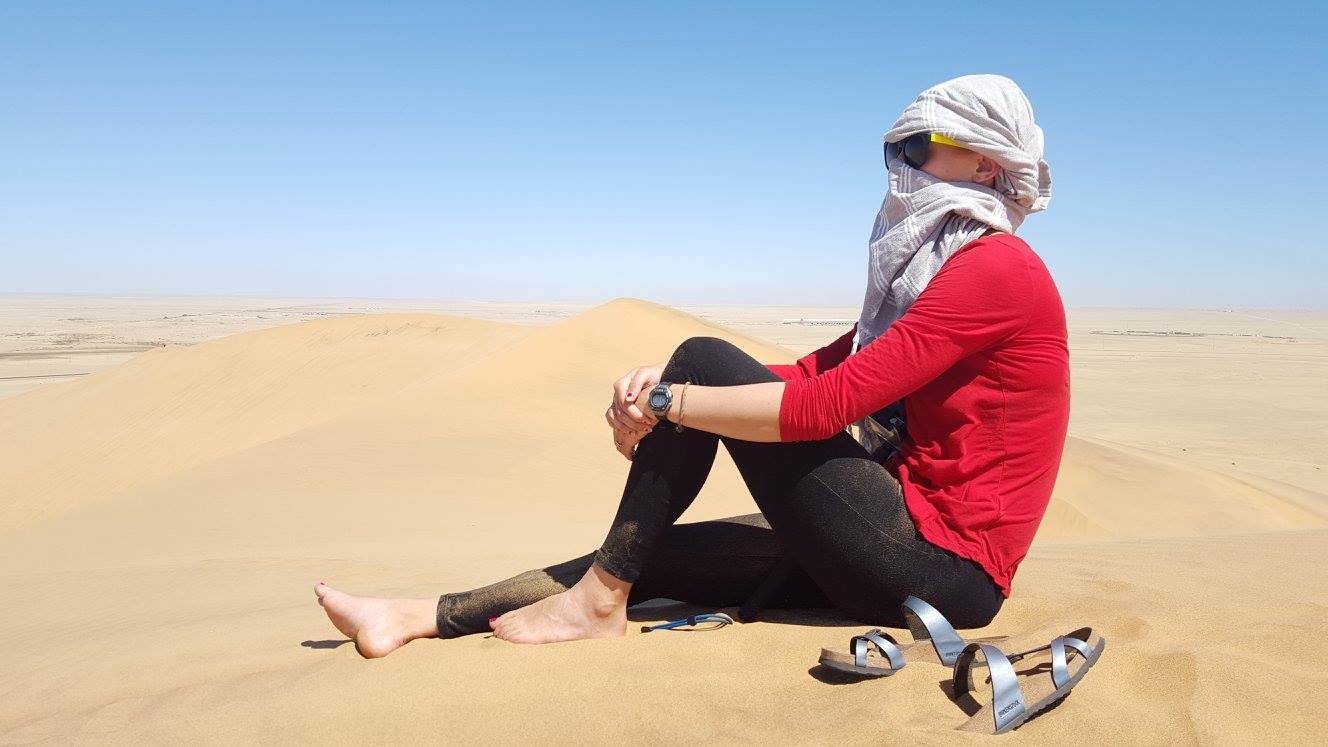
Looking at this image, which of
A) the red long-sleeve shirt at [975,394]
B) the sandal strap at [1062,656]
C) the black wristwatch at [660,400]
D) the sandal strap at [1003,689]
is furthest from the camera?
the black wristwatch at [660,400]

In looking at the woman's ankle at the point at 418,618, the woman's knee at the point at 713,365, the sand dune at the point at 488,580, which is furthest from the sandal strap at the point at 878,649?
the woman's ankle at the point at 418,618

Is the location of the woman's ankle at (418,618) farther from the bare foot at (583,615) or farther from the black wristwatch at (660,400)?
the black wristwatch at (660,400)

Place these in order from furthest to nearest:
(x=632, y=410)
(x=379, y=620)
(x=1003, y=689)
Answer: (x=379, y=620), (x=632, y=410), (x=1003, y=689)

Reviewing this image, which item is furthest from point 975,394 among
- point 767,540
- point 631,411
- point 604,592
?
point 604,592

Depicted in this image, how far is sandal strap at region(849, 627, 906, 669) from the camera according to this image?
213 centimetres

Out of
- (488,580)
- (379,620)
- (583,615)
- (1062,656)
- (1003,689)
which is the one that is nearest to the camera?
(1003,689)

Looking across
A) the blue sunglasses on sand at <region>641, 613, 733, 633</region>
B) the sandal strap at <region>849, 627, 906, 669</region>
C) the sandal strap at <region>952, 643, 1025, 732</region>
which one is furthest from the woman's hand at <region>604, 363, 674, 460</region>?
the sandal strap at <region>952, 643, 1025, 732</region>

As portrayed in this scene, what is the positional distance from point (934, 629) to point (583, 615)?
971 mm

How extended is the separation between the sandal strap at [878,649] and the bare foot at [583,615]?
72 centimetres

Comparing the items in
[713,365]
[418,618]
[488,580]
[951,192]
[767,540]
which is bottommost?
[488,580]

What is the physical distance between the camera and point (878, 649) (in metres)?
2.16

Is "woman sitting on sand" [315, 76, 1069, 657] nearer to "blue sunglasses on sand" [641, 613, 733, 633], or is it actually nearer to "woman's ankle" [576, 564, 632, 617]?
"woman's ankle" [576, 564, 632, 617]

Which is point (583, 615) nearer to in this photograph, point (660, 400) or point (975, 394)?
point (660, 400)

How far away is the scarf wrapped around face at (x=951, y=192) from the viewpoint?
8.21ft
